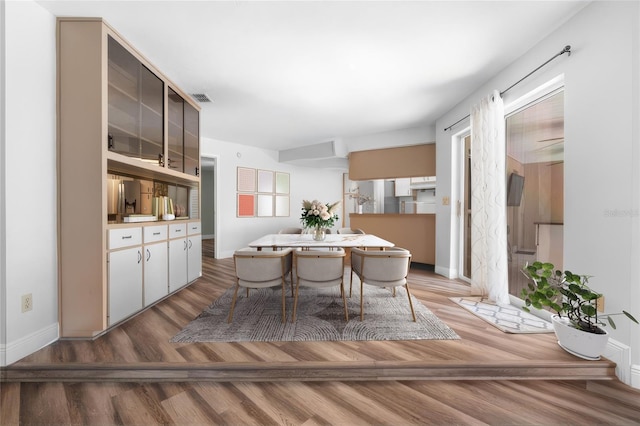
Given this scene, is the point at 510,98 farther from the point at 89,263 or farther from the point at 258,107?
the point at 89,263

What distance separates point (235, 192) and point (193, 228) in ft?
7.81

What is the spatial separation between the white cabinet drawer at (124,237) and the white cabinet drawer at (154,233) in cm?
9

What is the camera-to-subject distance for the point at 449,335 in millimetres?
2119

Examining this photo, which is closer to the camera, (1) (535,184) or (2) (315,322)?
(2) (315,322)

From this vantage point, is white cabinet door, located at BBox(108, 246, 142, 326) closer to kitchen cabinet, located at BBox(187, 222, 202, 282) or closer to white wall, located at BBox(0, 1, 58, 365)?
white wall, located at BBox(0, 1, 58, 365)

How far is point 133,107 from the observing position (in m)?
2.43

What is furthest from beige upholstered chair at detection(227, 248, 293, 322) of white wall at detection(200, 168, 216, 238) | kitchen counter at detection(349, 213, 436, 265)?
white wall at detection(200, 168, 216, 238)

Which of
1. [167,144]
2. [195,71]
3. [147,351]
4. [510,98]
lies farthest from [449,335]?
[195,71]

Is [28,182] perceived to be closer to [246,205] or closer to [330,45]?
[330,45]

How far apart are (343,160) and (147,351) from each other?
5805 mm

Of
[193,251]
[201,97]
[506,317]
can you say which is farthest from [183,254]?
[506,317]

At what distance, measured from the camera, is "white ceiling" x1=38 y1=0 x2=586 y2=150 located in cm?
193

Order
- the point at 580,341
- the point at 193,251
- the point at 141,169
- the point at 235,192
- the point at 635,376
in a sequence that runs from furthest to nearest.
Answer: the point at 235,192
the point at 193,251
the point at 141,169
the point at 580,341
the point at 635,376

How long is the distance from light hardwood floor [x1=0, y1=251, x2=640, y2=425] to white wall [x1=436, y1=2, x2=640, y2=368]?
61 centimetres
